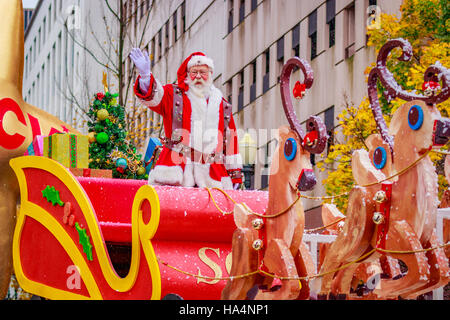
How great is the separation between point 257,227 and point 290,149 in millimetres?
487

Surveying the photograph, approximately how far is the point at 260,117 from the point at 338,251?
11388mm

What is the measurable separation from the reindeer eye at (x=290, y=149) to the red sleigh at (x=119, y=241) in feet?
3.07

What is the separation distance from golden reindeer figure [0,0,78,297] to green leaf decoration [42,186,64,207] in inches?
56.6

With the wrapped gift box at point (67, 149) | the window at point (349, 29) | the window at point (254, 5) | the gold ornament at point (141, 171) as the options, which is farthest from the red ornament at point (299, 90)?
the window at point (254, 5)

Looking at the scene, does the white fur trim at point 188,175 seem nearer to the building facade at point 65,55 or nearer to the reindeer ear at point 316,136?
the reindeer ear at point 316,136

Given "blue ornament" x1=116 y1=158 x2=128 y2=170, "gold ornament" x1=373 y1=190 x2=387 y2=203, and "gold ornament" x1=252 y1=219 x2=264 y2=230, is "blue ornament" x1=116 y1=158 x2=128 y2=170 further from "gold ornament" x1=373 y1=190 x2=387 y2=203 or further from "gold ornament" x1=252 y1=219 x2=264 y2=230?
"gold ornament" x1=373 y1=190 x2=387 y2=203

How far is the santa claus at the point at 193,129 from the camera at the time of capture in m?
5.72

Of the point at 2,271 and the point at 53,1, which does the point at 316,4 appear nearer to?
the point at 53,1

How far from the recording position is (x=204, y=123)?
5.92 metres

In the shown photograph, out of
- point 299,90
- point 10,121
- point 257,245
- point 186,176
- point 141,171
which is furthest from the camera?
point 141,171

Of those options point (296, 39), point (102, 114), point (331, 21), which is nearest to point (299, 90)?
point (102, 114)

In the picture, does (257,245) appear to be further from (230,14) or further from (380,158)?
(230,14)

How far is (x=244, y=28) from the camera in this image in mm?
16266

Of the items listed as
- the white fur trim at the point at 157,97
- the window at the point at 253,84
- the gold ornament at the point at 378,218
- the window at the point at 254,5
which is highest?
the window at the point at 254,5
